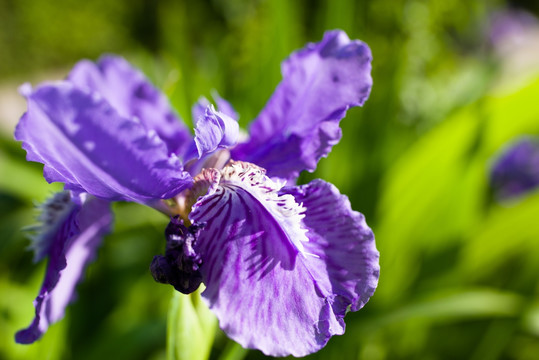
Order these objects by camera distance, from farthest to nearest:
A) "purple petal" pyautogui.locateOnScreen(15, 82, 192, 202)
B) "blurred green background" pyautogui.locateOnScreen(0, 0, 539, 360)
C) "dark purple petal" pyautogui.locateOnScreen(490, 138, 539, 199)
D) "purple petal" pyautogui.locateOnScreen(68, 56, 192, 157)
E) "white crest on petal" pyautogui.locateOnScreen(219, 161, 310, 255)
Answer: "dark purple petal" pyautogui.locateOnScreen(490, 138, 539, 199)
"blurred green background" pyautogui.locateOnScreen(0, 0, 539, 360)
"purple petal" pyautogui.locateOnScreen(68, 56, 192, 157)
"white crest on petal" pyautogui.locateOnScreen(219, 161, 310, 255)
"purple petal" pyautogui.locateOnScreen(15, 82, 192, 202)

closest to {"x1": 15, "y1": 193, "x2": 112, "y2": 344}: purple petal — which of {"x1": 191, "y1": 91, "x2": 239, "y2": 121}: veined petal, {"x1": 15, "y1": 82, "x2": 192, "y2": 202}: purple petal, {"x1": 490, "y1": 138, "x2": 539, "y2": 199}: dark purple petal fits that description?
{"x1": 15, "y1": 82, "x2": 192, "y2": 202}: purple petal

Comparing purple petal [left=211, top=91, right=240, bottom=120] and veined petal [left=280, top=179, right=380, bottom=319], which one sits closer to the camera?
veined petal [left=280, top=179, right=380, bottom=319]

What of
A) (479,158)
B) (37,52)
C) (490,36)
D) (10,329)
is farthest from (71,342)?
(37,52)

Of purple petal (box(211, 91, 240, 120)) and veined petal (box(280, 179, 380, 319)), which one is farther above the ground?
purple petal (box(211, 91, 240, 120))

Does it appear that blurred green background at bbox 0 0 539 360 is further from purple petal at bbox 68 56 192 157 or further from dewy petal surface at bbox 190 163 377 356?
dewy petal surface at bbox 190 163 377 356

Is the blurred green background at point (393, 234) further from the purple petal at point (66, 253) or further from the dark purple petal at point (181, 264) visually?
the dark purple petal at point (181, 264)

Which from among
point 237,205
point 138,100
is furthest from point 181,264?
point 138,100

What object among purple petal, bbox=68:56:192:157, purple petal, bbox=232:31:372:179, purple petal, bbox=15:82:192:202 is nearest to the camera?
purple petal, bbox=15:82:192:202

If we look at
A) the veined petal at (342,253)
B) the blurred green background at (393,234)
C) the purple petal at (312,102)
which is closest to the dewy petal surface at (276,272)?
the veined petal at (342,253)
